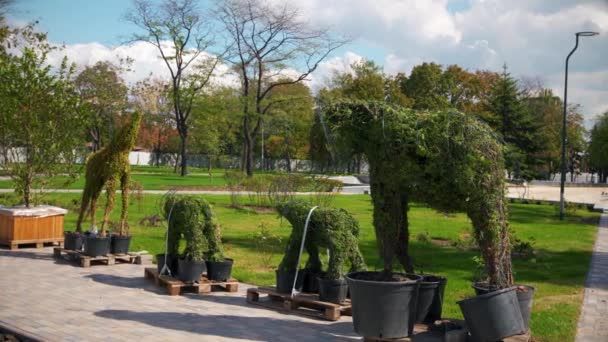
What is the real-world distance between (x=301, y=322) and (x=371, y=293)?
182cm

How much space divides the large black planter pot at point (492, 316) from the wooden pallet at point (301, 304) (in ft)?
6.97

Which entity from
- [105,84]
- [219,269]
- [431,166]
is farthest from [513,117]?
[431,166]

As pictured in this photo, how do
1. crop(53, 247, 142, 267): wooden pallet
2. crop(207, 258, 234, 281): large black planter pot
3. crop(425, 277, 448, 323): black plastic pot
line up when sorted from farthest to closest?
crop(53, 247, 142, 267): wooden pallet, crop(207, 258, 234, 281): large black planter pot, crop(425, 277, 448, 323): black plastic pot

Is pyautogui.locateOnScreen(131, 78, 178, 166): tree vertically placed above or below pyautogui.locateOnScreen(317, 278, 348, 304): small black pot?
above

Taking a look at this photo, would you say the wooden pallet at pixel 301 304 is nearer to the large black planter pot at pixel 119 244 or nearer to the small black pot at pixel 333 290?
the small black pot at pixel 333 290

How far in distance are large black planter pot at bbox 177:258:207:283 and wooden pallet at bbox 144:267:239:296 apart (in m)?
0.08

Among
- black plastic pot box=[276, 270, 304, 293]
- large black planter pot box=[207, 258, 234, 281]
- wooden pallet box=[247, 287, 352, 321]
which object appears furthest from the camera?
large black planter pot box=[207, 258, 234, 281]

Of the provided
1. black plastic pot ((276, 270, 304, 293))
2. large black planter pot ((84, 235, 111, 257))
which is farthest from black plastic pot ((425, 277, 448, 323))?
large black planter pot ((84, 235, 111, 257))

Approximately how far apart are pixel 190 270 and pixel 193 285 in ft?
0.80

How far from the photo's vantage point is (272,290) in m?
9.05

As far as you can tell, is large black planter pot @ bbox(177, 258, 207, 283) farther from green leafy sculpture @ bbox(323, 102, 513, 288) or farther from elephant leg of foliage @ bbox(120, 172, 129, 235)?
green leafy sculpture @ bbox(323, 102, 513, 288)

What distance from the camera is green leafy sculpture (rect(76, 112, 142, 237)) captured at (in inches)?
484

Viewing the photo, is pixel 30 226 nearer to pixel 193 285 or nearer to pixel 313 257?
pixel 193 285

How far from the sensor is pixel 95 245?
39.4 ft
